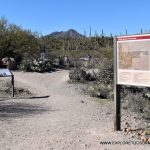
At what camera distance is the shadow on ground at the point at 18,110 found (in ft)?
37.6

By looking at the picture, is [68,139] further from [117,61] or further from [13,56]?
[13,56]

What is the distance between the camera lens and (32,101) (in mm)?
14117

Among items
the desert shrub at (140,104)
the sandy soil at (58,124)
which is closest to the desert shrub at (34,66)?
the sandy soil at (58,124)

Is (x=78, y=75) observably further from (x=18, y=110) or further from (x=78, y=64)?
(x=18, y=110)

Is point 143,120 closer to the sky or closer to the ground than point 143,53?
closer to the ground

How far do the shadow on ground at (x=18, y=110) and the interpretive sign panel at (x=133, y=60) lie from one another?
309cm

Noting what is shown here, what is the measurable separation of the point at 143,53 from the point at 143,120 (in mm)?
2310

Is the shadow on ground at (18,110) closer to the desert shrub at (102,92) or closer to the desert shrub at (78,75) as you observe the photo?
the desert shrub at (102,92)

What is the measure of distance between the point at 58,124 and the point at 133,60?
2273 mm

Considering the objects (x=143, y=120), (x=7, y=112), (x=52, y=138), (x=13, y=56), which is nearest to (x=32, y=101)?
(x=7, y=112)

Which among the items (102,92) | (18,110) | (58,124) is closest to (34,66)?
(102,92)

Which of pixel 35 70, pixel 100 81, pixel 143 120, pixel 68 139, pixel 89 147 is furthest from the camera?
pixel 35 70

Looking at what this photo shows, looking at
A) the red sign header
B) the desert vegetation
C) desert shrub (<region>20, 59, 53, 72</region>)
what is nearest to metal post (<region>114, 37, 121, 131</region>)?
the red sign header

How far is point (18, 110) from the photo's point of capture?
12.2 metres
